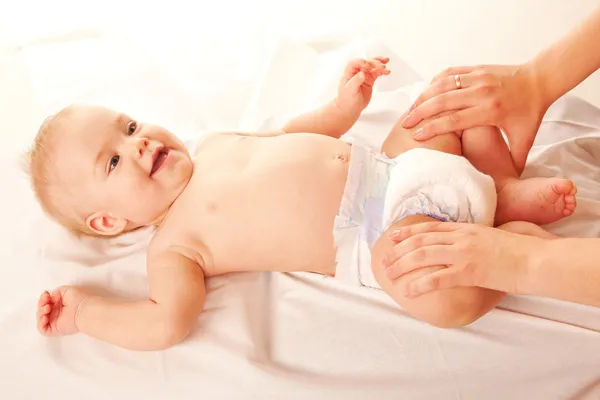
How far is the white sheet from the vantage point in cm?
94

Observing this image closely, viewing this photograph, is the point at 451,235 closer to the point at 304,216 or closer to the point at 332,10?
→ the point at 304,216

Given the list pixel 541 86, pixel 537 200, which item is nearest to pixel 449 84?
pixel 541 86

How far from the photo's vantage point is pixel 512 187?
1040 millimetres

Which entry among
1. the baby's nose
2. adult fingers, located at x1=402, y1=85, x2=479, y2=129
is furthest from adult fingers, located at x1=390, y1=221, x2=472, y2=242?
the baby's nose

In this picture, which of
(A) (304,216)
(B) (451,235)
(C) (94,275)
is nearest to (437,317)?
(B) (451,235)

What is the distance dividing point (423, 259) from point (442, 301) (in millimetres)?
87

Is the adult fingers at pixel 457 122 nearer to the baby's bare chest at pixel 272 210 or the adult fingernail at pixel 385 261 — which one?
the baby's bare chest at pixel 272 210

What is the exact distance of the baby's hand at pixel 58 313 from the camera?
1.05 metres

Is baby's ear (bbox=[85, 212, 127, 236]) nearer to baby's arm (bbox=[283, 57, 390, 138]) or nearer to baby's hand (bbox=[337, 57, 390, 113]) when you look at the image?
baby's arm (bbox=[283, 57, 390, 138])

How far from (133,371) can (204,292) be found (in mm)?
175

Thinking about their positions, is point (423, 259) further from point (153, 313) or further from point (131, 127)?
point (131, 127)

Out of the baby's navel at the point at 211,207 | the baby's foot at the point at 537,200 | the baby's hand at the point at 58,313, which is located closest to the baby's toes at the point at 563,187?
the baby's foot at the point at 537,200

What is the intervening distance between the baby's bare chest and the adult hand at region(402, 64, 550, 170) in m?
0.19

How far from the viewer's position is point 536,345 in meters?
0.94
